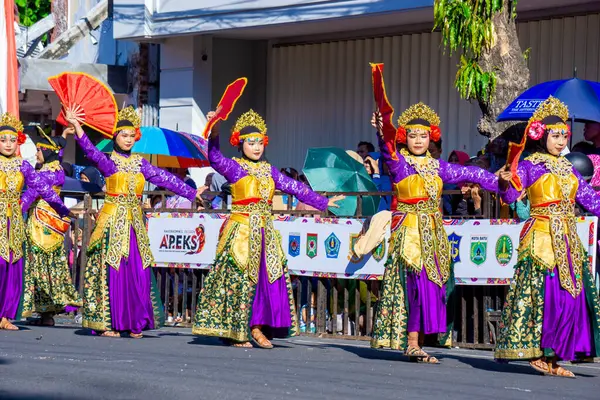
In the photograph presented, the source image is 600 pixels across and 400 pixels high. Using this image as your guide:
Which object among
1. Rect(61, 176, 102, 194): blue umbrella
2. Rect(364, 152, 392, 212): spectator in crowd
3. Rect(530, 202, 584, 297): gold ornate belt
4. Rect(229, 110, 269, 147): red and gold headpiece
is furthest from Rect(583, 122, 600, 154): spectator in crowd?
Rect(61, 176, 102, 194): blue umbrella

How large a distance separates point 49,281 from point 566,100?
17.2 ft

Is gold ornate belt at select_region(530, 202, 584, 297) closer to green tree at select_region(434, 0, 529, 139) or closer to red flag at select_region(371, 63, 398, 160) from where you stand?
red flag at select_region(371, 63, 398, 160)

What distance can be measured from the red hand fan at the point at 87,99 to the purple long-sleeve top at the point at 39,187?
78cm

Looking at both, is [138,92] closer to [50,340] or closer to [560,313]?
[50,340]

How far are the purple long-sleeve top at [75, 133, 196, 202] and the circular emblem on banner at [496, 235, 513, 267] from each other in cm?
268

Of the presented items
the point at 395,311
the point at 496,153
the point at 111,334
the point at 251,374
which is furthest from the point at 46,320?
the point at 251,374

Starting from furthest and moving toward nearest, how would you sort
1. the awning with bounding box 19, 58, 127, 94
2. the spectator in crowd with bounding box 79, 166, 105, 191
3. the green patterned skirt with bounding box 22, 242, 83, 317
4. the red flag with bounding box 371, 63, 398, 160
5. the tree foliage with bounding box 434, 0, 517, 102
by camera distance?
the awning with bounding box 19, 58, 127, 94, the spectator in crowd with bounding box 79, 166, 105, 191, the green patterned skirt with bounding box 22, 242, 83, 317, the tree foliage with bounding box 434, 0, 517, 102, the red flag with bounding box 371, 63, 398, 160

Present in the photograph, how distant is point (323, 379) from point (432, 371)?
998mm

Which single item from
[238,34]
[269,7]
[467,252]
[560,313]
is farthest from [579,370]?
[238,34]

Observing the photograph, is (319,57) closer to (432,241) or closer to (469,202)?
(469,202)

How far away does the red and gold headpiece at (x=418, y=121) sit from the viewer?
31.9 ft

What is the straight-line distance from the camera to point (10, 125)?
1225 cm

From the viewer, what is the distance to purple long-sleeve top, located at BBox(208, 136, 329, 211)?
1063 centimetres

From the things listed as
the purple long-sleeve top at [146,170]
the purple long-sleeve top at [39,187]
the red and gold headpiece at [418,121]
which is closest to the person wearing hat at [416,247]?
the red and gold headpiece at [418,121]
